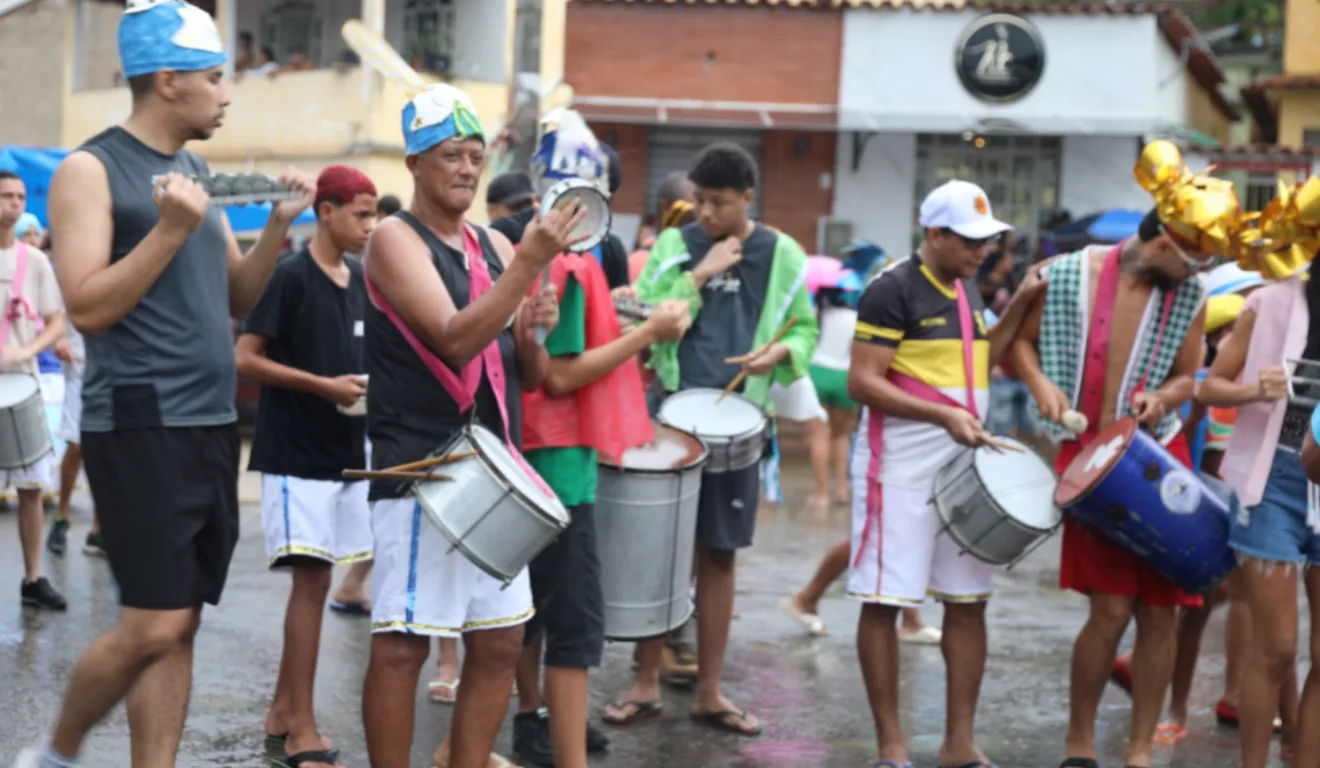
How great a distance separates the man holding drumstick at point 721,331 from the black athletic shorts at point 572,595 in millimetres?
1228

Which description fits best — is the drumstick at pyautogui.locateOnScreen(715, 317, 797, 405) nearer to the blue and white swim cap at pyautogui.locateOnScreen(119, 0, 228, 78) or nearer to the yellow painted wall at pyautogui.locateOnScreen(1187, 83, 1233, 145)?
the blue and white swim cap at pyautogui.locateOnScreen(119, 0, 228, 78)

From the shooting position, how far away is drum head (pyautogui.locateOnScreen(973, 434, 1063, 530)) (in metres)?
5.45

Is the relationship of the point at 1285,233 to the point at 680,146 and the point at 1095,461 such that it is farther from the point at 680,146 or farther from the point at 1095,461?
the point at 680,146

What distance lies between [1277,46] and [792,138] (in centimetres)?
1473

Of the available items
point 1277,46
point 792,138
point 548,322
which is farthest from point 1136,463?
point 1277,46

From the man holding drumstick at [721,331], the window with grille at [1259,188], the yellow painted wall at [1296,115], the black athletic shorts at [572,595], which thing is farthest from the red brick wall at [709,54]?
the black athletic shorts at [572,595]

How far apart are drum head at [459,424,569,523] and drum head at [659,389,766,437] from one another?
1.96 m

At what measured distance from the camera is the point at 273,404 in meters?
5.79

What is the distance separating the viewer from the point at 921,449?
575 centimetres

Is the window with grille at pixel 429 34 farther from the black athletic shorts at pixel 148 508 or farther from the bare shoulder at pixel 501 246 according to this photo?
the black athletic shorts at pixel 148 508

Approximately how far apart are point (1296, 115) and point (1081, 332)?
22475 millimetres

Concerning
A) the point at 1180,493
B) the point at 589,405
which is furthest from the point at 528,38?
the point at 1180,493

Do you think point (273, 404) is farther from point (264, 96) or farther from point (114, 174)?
point (264, 96)

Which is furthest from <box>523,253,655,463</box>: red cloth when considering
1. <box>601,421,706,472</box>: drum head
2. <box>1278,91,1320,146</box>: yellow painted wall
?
<box>1278,91,1320,146</box>: yellow painted wall
